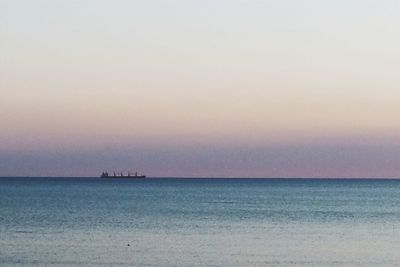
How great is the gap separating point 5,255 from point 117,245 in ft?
30.9

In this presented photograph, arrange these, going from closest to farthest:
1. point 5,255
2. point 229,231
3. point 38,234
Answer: point 5,255 < point 38,234 < point 229,231

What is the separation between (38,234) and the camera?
237 feet

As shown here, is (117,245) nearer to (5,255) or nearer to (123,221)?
(5,255)

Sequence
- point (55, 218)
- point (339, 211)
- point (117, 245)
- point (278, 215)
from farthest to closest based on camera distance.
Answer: point (339, 211)
point (278, 215)
point (55, 218)
point (117, 245)

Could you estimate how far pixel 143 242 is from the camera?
222ft

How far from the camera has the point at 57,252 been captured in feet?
196

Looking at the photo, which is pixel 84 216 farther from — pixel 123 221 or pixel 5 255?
pixel 5 255

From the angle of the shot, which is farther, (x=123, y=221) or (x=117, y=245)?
(x=123, y=221)

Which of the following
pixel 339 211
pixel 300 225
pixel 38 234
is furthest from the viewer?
pixel 339 211

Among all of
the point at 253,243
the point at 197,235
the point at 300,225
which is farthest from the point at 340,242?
the point at 300,225

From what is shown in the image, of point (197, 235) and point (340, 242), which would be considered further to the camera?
point (197, 235)

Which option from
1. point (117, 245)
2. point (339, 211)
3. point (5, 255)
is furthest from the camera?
point (339, 211)

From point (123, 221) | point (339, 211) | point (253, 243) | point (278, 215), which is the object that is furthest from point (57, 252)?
point (339, 211)

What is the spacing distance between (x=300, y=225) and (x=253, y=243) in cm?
2146
